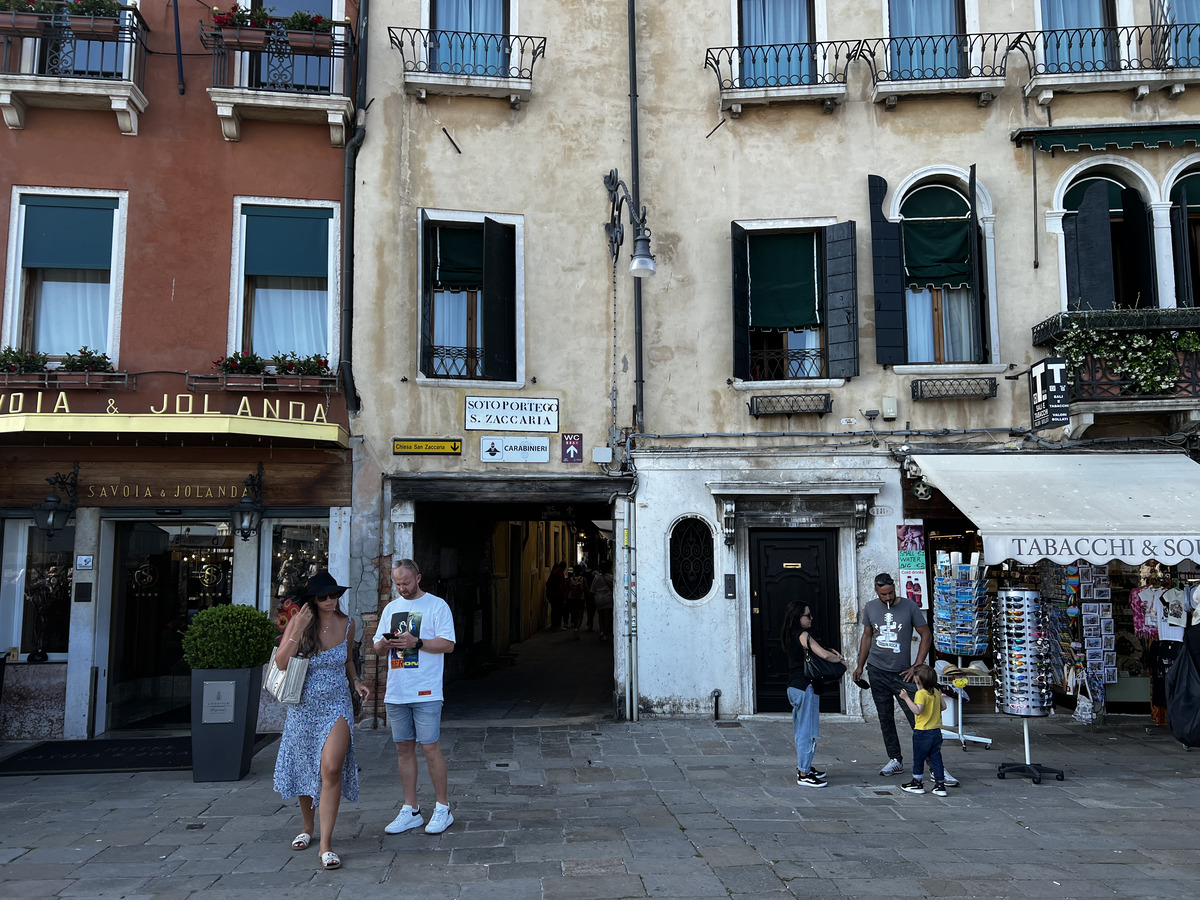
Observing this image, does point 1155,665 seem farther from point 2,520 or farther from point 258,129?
point 2,520

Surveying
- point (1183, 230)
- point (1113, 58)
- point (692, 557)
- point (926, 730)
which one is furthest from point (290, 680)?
point (1113, 58)

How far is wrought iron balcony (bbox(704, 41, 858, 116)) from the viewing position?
11.0m

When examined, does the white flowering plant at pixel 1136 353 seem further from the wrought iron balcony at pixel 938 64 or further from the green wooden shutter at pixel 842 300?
the wrought iron balcony at pixel 938 64

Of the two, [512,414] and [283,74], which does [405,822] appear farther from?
[283,74]

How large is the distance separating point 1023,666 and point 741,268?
5468 mm

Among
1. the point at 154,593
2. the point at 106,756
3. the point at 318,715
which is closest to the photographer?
the point at 318,715

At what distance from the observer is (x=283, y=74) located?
10.6m

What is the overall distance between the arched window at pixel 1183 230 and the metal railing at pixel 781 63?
438cm

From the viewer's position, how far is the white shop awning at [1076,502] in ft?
28.8

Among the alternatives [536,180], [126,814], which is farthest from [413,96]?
[126,814]

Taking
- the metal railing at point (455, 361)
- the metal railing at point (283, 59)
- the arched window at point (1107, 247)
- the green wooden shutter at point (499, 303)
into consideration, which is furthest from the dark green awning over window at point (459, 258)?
the arched window at point (1107, 247)

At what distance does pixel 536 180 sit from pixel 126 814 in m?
7.92

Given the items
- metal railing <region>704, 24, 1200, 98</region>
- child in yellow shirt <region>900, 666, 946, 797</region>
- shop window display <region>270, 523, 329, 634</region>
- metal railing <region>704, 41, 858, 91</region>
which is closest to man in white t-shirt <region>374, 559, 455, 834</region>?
child in yellow shirt <region>900, 666, 946, 797</region>

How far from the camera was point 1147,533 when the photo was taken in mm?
8859
